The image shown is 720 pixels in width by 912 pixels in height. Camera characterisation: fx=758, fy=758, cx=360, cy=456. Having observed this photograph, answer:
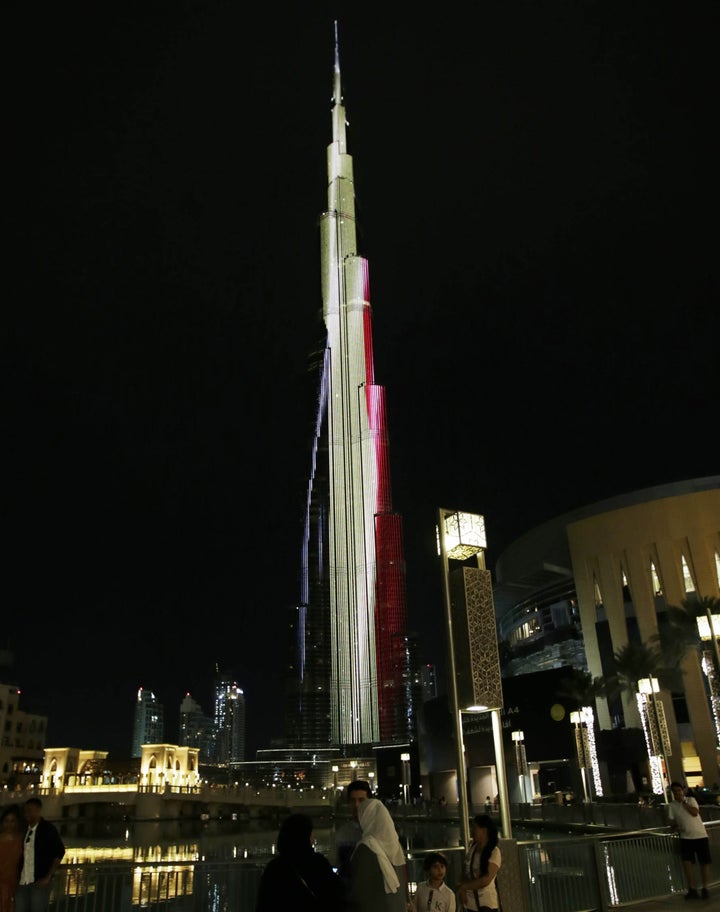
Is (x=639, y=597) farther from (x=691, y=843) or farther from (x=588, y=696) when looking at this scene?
(x=691, y=843)

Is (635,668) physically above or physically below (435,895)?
above

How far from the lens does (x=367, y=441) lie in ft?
433

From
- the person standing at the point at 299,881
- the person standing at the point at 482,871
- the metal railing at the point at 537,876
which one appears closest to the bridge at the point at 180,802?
the metal railing at the point at 537,876

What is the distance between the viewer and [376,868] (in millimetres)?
5008

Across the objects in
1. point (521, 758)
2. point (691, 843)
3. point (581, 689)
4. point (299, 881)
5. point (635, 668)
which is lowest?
point (691, 843)

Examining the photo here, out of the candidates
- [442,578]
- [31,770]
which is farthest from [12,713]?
[442,578]

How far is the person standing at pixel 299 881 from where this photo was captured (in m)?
3.97

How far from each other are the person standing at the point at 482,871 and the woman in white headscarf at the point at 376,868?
1.25 metres

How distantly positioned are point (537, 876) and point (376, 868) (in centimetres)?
540

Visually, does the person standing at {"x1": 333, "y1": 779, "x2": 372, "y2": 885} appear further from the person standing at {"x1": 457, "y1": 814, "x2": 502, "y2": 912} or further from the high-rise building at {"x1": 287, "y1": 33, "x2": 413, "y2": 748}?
the high-rise building at {"x1": 287, "y1": 33, "x2": 413, "y2": 748}

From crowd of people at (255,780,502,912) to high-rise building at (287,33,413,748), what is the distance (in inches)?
4642

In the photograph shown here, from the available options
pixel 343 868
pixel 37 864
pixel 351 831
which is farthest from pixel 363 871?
pixel 37 864

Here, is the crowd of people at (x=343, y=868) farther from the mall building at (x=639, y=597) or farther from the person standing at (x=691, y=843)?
the mall building at (x=639, y=597)

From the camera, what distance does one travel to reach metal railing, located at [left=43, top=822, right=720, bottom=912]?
338 inches
